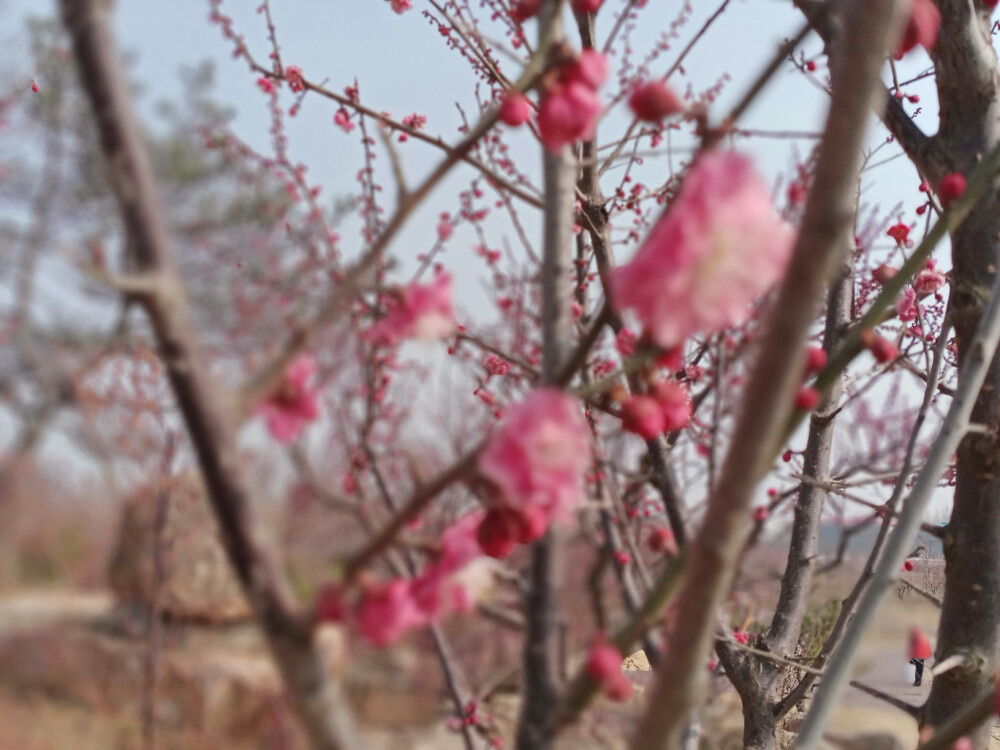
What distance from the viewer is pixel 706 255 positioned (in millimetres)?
308

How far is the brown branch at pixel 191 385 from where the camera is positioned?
0.27 metres

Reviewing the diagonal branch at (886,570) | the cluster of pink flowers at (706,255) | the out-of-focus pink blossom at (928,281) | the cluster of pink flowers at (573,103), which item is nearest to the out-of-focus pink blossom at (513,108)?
the cluster of pink flowers at (573,103)

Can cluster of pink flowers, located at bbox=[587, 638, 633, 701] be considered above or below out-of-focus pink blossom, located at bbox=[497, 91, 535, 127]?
below

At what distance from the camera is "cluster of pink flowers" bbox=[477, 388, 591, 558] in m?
0.30

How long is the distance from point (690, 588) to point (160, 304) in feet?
0.80

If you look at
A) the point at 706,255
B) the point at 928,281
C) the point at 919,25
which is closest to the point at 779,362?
the point at 706,255

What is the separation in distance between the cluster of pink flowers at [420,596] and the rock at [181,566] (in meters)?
3.43

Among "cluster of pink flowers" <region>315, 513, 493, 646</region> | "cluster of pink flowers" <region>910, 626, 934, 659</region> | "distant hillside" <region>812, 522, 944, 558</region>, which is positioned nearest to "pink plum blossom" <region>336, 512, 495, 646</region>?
"cluster of pink flowers" <region>315, 513, 493, 646</region>

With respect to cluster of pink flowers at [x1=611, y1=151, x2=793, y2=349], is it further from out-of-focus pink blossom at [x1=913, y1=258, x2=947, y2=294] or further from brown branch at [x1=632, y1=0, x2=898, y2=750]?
out-of-focus pink blossom at [x1=913, y1=258, x2=947, y2=294]

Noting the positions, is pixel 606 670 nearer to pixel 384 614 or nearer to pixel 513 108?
pixel 384 614

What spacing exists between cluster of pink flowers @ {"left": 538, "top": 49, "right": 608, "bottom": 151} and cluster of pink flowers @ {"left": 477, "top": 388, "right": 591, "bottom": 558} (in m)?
0.15

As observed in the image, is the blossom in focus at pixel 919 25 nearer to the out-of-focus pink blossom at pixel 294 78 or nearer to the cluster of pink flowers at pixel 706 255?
the cluster of pink flowers at pixel 706 255

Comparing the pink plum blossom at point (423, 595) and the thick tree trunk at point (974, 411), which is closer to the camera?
the pink plum blossom at point (423, 595)

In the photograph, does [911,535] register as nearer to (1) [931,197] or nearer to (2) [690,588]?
(2) [690,588]
